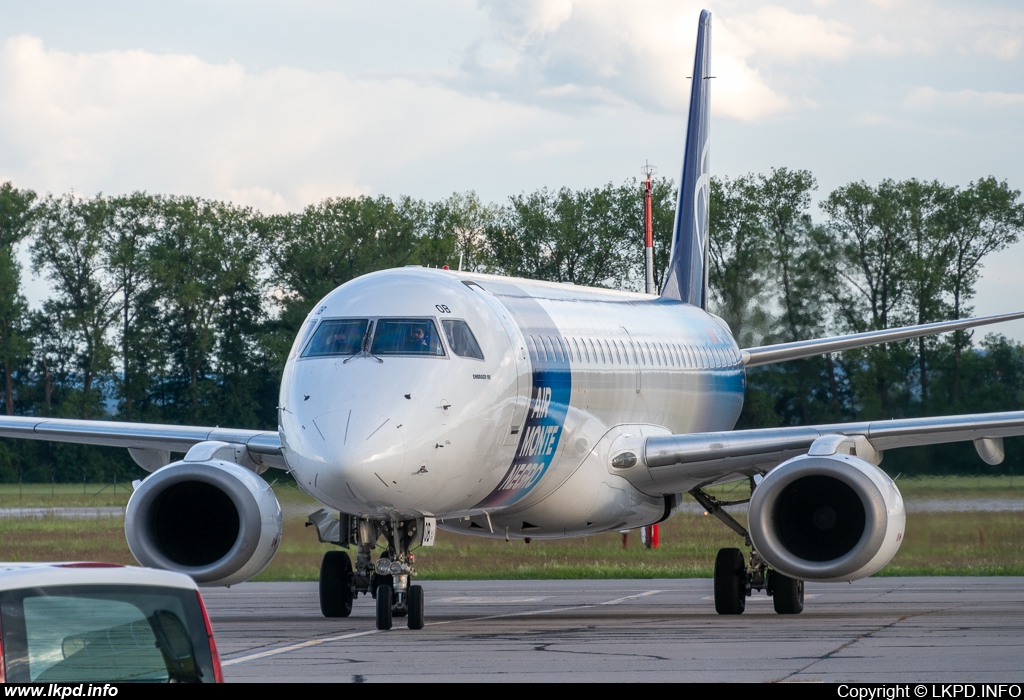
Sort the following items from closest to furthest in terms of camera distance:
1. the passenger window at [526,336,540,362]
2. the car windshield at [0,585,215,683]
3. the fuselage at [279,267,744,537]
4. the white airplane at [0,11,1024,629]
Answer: the car windshield at [0,585,215,683]
the fuselage at [279,267,744,537]
the white airplane at [0,11,1024,629]
the passenger window at [526,336,540,362]

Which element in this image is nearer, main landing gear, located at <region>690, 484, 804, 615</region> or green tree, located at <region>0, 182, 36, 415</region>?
main landing gear, located at <region>690, 484, 804, 615</region>

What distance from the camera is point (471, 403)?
1398 centimetres

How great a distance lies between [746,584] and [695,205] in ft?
33.5

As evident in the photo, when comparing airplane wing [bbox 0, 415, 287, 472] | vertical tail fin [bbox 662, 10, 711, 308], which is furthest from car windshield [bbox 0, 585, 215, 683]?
vertical tail fin [bbox 662, 10, 711, 308]

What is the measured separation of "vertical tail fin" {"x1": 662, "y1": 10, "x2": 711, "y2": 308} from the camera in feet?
84.8

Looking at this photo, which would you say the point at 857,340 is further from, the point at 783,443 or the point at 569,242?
the point at 569,242

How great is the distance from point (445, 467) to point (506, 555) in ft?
54.5

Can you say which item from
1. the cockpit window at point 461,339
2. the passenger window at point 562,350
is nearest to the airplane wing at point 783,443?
the passenger window at point 562,350

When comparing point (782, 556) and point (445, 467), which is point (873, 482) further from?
point (445, 467)

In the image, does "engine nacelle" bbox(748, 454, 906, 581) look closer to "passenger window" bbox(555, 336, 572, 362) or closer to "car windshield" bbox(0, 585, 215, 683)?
"passenger window" bbox(555, 336, 572, 362)

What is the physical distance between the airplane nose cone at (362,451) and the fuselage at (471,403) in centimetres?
1

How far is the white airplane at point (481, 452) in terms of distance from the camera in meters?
13.4

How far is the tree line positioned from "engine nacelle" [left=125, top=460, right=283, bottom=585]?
2917 centimetres

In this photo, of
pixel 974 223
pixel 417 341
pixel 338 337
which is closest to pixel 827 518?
pixel 417 341
